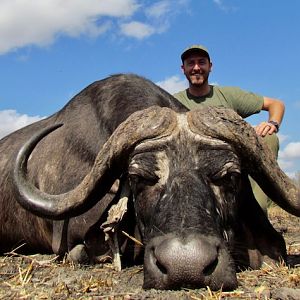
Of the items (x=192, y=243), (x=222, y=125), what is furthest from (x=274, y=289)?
(x=222, y=125)

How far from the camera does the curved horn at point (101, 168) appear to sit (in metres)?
4.45

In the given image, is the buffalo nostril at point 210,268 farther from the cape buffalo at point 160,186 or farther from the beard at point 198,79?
the beard at point 198,79

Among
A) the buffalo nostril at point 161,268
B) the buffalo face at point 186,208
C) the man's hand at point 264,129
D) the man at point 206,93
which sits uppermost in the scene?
the man at point 206,93

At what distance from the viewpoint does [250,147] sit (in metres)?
4.42

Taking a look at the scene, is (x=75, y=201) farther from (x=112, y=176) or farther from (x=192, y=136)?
(x=192, y=136)

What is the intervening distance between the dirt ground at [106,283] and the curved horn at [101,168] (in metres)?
0.52

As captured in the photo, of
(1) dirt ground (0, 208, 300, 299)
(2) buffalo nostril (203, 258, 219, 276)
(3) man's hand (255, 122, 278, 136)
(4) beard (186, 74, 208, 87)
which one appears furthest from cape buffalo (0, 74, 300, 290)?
(4) beard (186, 74, 208, 87)

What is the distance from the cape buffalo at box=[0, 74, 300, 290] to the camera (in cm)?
366

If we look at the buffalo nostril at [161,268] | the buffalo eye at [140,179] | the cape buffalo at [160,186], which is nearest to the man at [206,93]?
the cape buffalo at [160,186]

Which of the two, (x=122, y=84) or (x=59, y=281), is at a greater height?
(x=122, y=84)

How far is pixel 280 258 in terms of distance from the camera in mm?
4980

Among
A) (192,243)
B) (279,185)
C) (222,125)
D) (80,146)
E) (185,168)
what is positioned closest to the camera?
(192,243)

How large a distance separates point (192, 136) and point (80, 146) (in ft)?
5.94

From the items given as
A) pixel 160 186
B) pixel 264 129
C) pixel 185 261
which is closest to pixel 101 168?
pixel 160 186
